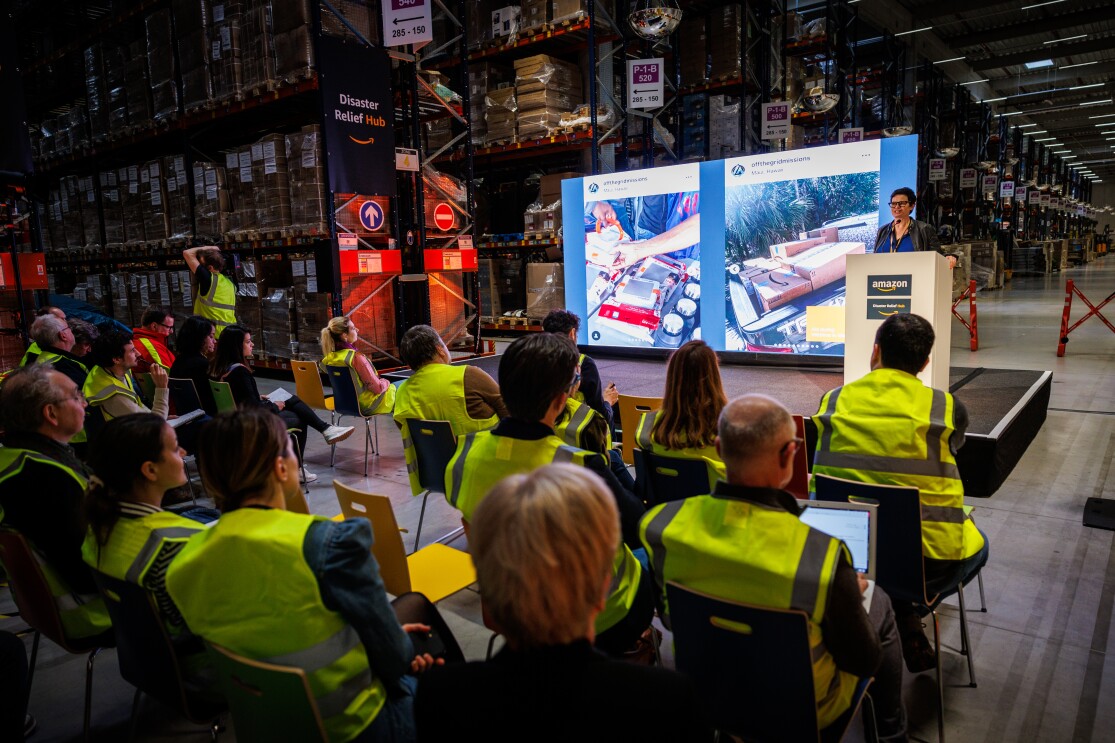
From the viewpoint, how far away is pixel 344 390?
5.68m

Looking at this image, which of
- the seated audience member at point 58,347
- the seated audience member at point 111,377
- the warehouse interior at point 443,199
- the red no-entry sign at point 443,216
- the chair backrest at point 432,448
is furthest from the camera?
the red no-entry sign at point 443,216

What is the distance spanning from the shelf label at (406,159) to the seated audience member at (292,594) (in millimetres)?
7525

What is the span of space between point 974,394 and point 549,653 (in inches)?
226

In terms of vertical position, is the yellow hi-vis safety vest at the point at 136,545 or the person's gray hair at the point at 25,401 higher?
the person's gray hair at the point at 25,401

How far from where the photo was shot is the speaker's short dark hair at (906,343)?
8.34 feet

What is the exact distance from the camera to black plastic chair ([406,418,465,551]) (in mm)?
3527

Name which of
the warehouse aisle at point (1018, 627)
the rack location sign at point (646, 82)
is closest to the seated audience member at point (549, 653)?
the warehouse aisle at point (1018, 627)

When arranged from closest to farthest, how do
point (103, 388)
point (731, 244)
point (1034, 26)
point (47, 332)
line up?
point (103, 388)
point (47, 332)
point (731, 244)
point (1034, 26)

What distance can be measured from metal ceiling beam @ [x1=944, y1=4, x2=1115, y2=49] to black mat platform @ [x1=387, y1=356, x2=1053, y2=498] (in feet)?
49.1

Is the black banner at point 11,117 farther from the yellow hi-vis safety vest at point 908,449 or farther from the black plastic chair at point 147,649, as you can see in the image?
the yellow hi-vis safety vest at point 908,449

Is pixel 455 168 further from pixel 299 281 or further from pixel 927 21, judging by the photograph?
pixel 927 21

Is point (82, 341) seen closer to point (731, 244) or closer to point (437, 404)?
point (437, 404)

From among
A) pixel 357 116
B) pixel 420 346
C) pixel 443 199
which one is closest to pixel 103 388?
pixel 420 346

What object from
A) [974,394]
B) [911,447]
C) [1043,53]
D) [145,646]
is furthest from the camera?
[1043,53]
